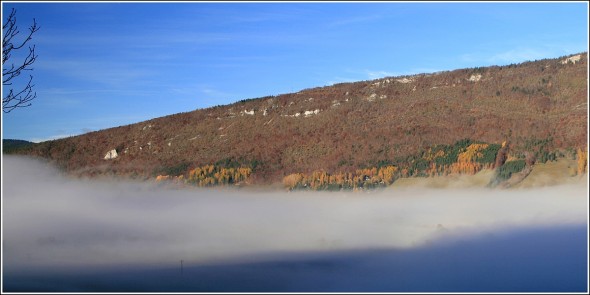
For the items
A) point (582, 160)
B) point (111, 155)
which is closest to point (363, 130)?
point (582, 160)

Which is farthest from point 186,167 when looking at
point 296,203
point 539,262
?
point 539,262

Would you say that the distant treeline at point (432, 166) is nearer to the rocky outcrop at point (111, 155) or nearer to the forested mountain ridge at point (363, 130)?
the forested mountain ridge at point (363, 130)

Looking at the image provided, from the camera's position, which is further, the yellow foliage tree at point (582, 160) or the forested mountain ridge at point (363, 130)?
the forested mountain ridge at point (363, 130)

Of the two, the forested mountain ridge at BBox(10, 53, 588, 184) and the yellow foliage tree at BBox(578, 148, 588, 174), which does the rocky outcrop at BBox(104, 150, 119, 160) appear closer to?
the forested mountain ridge at BBox(10, 53, 588, 184)

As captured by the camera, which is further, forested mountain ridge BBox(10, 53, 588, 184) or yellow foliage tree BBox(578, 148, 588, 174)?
forested mountain ridge BBox(10, 53, 588, 184)

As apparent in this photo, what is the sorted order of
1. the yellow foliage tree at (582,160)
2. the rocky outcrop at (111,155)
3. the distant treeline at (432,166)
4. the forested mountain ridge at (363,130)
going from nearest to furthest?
the yellow foliage tree at (582,160) < the distant treeline at (432,166) < the forested mountain ridge at (363,130) < the rocky outcrop at (111,155)

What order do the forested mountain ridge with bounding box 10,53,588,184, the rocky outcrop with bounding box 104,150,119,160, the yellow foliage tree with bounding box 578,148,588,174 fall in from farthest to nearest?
the rocky outcrop with bounding box 104,150,119,160, the forested mountain ridge with bounding box 10,53,588,184, the yellow foliage tree with bounding box 578,148,588,174

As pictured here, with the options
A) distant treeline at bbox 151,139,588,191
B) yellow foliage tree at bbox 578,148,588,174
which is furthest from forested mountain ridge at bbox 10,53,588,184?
yellow foliage tree at bbox 578,148,588,174

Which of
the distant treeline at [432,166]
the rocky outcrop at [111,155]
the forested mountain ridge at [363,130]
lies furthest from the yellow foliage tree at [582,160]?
the rocky outcrop at [111,155]

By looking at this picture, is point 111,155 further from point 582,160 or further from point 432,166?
point 582,160
